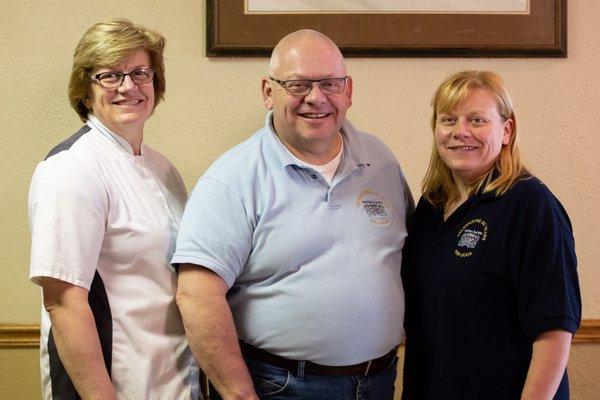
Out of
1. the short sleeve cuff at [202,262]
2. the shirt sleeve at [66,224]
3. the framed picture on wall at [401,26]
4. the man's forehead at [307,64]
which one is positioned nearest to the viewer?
the shirt sleeve at [66,224]

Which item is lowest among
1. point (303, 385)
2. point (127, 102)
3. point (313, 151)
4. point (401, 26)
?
point (303, 385)

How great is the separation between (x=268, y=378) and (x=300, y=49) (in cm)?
77

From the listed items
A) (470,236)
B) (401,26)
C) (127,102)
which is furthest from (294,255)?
(401,26)

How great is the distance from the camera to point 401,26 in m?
2.02

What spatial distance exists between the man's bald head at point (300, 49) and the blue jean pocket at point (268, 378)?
689mm

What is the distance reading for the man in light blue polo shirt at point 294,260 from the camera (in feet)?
4.89

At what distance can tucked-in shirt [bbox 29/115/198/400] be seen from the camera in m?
1.35

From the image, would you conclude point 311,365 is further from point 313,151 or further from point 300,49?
point 300,49

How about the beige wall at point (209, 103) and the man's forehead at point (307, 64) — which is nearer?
the man's forehead at point (307, 64)

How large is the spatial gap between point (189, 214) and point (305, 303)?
0.33 metres

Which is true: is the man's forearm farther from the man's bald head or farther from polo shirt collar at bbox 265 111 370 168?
the man's bald head

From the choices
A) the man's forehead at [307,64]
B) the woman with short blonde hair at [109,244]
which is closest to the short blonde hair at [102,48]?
the woman with short blonde hair at [109,244]

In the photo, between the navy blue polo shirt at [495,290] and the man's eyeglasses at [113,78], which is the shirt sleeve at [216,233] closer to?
the man's eyeglasses at [113,78]

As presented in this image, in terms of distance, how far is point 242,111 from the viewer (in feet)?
6.75
